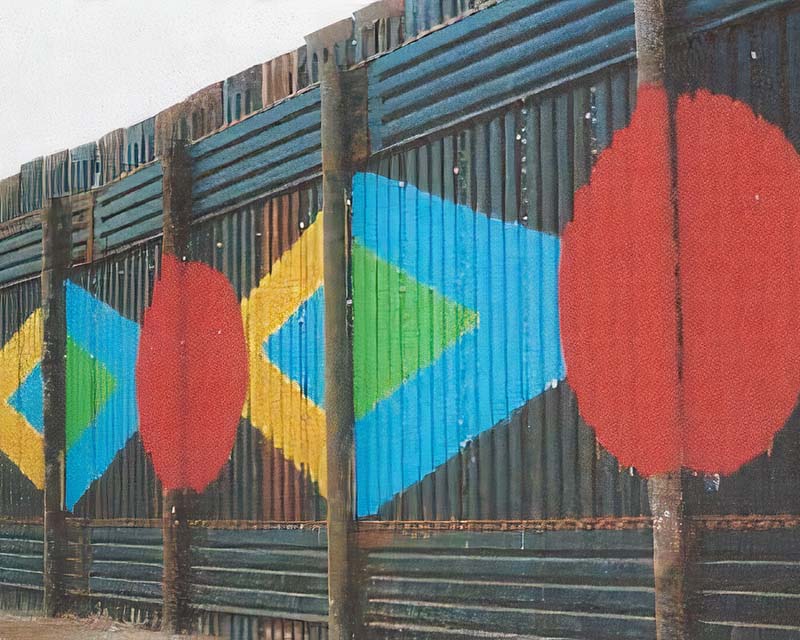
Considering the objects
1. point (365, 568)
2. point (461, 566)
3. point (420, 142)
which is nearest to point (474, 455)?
point (461, 566)

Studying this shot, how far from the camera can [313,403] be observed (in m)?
6.75

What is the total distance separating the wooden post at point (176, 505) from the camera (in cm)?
788

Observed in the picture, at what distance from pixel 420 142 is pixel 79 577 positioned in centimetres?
457

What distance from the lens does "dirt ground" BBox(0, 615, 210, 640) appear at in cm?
823

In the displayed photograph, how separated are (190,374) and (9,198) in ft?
10.6

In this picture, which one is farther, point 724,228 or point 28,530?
point 28,530

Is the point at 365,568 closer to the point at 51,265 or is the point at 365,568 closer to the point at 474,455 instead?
the point at 474,455

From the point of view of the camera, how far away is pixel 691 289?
4895 mm

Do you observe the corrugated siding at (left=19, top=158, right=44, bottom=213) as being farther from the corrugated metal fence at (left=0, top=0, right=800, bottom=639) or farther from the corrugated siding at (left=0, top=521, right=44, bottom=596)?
the corrugated siding at (left=0, top=521, right=44, bottom=596)

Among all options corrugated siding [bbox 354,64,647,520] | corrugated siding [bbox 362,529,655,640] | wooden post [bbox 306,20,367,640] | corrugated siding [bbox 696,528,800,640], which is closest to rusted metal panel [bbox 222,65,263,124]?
wooden post [bbox 306,20,367,640]

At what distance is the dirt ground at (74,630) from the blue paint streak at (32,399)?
133 centimetres

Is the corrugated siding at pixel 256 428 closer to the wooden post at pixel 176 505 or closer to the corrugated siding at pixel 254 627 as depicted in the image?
the wooden post at pixel 176 505

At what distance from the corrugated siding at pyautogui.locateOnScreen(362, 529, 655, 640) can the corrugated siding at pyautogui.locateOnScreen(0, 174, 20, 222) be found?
5078mm

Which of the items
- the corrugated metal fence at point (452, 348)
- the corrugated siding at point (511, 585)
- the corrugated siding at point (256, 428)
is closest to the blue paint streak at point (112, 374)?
the corrugated metal fence at point (452, 348)
